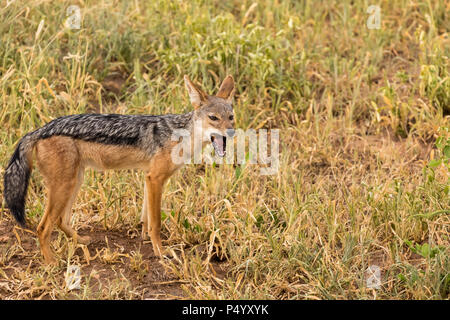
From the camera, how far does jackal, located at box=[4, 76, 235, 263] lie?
5914 mm

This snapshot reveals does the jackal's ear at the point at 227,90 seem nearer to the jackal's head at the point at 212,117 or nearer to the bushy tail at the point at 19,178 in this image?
the jackal's head at the point at 212,117

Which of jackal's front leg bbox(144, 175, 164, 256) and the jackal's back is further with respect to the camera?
jackal's front leg bbox(144, 175, 164, 256)

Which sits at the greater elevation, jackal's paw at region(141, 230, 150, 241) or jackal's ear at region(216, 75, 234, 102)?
jackal's ear at region(216, 75, 234, 102)

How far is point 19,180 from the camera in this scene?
593 centimetres

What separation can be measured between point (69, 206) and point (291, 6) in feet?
16.6

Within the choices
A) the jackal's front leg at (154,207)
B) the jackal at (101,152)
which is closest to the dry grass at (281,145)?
the jackal's front leg at (154,207)

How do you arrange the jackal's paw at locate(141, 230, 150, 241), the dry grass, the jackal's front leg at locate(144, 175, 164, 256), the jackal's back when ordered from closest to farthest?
the dry grass → the jackal's back → the jackal's front leg at locate(144, 175, 164, 256) → the jackal's paw at locate(141, 230, 150, 241)

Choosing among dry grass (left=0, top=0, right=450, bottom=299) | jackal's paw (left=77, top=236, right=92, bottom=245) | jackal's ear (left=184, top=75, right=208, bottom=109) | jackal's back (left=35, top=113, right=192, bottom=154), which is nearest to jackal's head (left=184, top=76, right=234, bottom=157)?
jackal's ear (left=184, top=75, right=208, bottom=109)

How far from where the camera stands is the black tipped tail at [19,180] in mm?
5892

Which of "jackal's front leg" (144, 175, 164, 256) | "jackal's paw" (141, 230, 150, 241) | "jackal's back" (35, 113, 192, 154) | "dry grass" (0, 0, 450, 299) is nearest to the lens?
"dry grass" (0, 0, 450, 299)

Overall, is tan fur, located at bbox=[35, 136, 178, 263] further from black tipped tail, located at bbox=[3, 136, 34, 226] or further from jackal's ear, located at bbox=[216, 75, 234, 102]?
jackal's ear, located at bbox=[216, 75, 234, 102]

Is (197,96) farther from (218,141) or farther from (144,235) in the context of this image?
(144,235)

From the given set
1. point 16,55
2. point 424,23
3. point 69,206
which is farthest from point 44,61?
point 424,23

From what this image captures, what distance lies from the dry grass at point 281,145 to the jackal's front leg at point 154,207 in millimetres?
204
